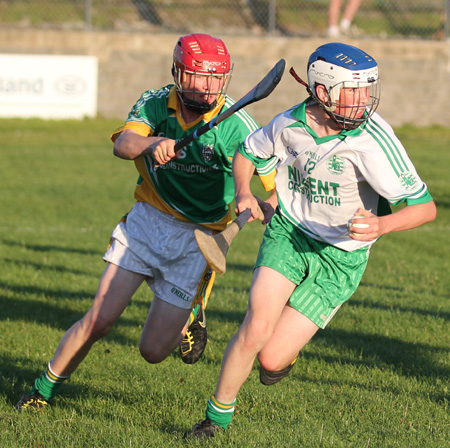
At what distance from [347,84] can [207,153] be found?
1137mm

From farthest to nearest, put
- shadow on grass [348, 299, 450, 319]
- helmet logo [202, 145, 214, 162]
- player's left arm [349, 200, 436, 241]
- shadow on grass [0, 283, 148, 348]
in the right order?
shadow on grass [348, 299, 450, 319] < shadow on grass [0, 283, 148, 348] < helmet logo [202, 145, 214, 162] < player's left arm [349, 200, 436, 241]

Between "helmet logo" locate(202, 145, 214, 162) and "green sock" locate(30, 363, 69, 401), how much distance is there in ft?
5.17

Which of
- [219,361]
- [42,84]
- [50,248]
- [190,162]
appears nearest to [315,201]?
[190,162]

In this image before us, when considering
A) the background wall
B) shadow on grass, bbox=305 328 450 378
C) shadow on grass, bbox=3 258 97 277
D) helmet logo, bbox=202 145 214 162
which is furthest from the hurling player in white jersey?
the background wall

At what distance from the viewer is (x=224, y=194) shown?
535 centimetres

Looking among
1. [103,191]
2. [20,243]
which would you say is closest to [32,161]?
[103,191]

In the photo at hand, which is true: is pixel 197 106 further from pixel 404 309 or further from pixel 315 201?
pixel 404 309

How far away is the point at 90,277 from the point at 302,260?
13.7 feet

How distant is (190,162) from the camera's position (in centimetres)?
518

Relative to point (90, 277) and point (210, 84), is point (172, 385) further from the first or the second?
point (90, 277)

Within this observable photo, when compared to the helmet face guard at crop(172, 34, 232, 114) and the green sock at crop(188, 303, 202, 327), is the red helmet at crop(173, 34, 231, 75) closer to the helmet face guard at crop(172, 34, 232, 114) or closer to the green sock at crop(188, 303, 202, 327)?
the helmet face guard at crop(172, 34, 232, 114)

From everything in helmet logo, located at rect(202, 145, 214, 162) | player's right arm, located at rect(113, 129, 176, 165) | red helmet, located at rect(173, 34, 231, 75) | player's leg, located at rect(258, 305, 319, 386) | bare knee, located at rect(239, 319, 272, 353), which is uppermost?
red helmet, located at rect(173, 34, 231, 75)

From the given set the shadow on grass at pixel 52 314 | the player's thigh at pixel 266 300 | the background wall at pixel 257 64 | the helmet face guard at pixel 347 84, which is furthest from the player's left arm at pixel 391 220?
the background wall at pixel 257 64

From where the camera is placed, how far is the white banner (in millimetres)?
19953
